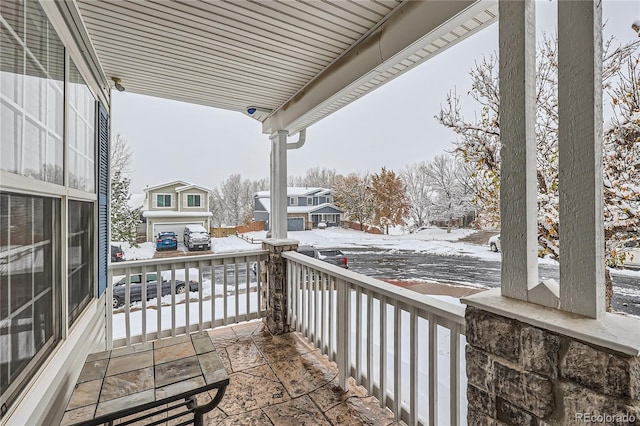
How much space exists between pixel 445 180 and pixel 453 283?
2.67 ft

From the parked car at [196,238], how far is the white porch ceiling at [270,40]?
5.12 feet

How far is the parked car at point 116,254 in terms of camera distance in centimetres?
314

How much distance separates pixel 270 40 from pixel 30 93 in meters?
1.63

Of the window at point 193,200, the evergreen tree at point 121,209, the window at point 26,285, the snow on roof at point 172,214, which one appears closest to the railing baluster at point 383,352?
the window at point 26,285

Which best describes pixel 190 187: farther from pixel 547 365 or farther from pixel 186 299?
pixel 547 365

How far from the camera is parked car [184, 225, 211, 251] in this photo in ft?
11.0

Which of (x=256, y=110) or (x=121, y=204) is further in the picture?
(x=256, y=110)

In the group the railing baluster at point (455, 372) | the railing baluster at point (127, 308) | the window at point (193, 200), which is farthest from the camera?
the window at point (193, 200)

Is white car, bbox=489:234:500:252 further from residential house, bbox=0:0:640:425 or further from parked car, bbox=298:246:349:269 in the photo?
parked car, bbox=298:246:349:269

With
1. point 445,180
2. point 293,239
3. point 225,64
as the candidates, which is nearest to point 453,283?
point 445,180

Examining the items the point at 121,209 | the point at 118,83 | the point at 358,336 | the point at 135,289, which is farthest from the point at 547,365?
the point at 118,83

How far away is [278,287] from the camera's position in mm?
3666

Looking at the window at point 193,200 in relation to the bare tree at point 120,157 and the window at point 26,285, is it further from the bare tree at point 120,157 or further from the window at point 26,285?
the window at point 26,285

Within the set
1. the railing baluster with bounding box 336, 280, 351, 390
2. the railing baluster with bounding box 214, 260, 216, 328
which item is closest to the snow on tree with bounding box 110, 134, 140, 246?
the railing baluster with bounding box 214, 260, 216, 328
